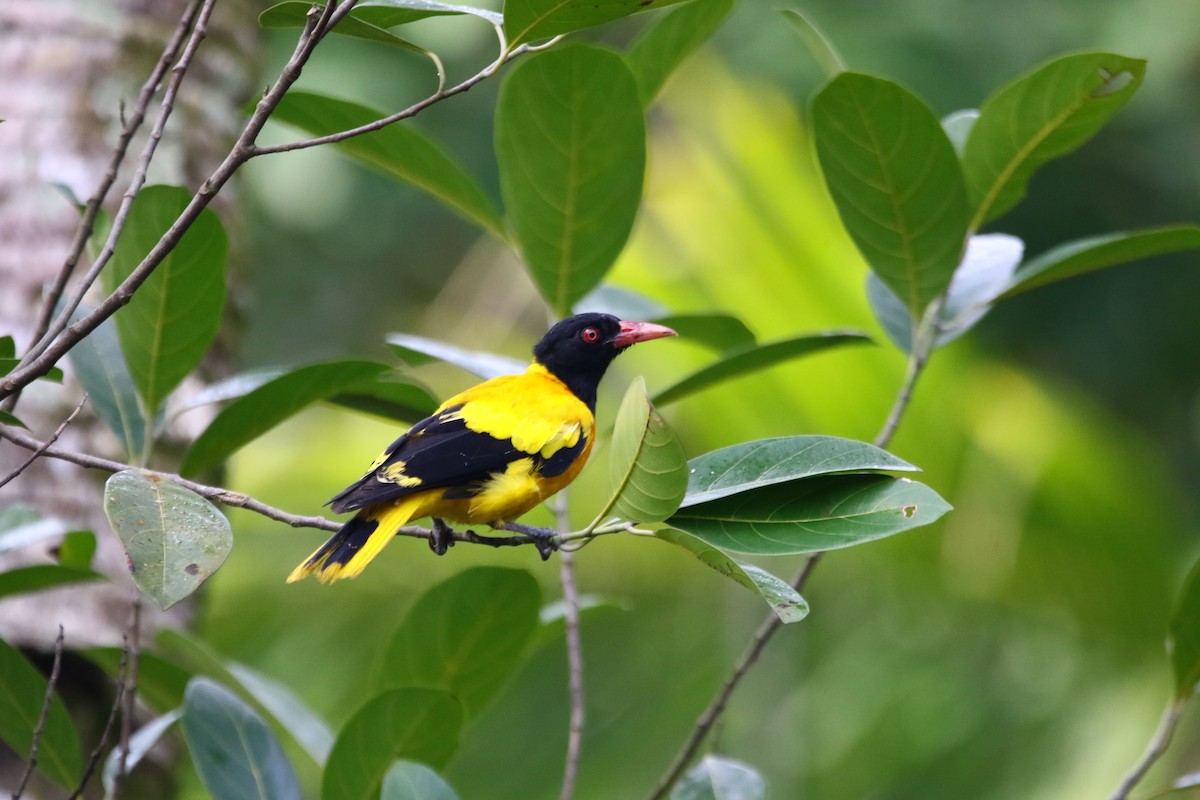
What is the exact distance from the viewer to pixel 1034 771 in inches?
226

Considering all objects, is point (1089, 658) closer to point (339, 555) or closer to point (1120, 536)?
point (1120, 536)

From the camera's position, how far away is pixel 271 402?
2859mm

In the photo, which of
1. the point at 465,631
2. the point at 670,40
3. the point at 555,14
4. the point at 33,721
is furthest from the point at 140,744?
the point at 670,40

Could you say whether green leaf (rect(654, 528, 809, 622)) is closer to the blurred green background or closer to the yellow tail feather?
the yellow tail feather

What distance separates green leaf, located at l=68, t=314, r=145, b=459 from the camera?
2914 mm

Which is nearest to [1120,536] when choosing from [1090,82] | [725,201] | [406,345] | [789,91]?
[725,201]

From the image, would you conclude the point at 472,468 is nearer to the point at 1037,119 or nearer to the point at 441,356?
the point at 441,356

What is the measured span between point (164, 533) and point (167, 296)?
971mm

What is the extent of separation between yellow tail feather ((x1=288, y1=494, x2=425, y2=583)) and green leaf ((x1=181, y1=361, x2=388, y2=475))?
0.32 m

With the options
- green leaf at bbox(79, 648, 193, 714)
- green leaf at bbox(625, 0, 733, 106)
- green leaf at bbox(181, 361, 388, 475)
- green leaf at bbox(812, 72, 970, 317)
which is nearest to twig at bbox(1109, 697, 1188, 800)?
green leaf at bbox(812, 72, 970, 317)

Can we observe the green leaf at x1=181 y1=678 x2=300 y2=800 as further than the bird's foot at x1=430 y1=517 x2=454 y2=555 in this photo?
No

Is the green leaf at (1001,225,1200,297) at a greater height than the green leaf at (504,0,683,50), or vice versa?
the green leaf at (504,0,683,50)

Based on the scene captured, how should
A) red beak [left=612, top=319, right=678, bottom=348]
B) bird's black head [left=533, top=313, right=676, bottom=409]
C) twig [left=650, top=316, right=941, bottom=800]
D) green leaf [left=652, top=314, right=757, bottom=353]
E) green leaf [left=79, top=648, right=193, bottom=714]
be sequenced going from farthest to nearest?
bird's black head [left=533, top=313, right=676, bottom=409]
red beak [left=612, top=319, right=678, bottom=348]
green leaf [left=652, top=314, right=757, bottom=353]
green leaf [left=79, top=648, right=193, bottom=714]
twig [left=650, top=316, right=941, bottom=800]

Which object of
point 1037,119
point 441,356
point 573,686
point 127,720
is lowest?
point 127,720
